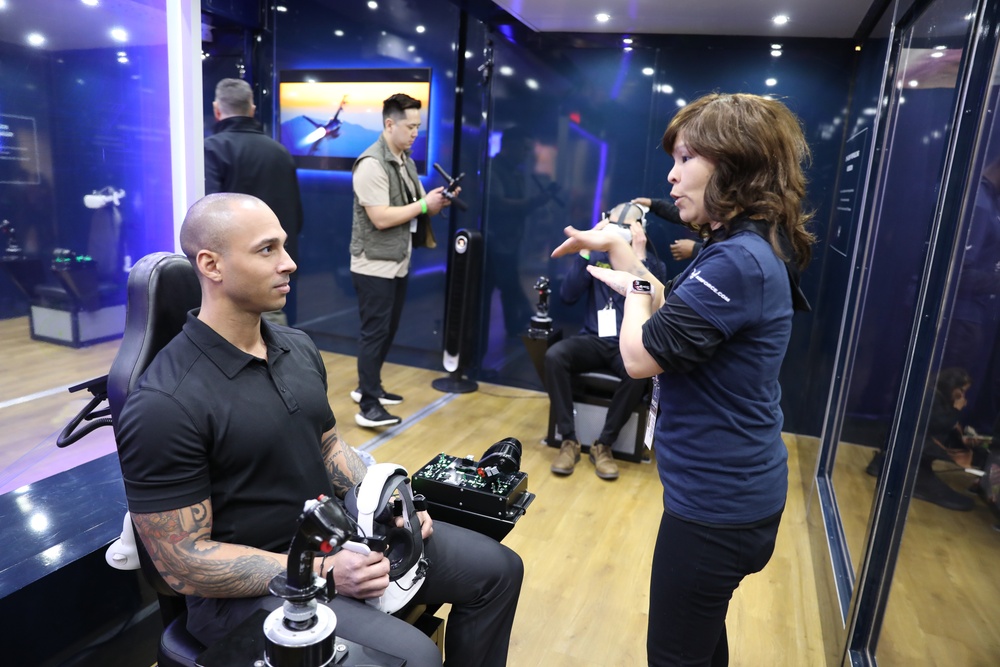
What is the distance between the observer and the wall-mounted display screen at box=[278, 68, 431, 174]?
4609 mm

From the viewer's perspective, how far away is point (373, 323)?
371cm

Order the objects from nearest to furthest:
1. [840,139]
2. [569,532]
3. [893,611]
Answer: [893,611]
[569,532]
[840,139]

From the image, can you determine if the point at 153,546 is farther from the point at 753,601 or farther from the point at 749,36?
the point at 749,36

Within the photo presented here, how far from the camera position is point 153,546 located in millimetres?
1279

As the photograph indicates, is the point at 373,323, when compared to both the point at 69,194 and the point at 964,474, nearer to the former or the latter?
the point at 69,194

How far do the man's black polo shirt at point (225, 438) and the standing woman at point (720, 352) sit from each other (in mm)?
728

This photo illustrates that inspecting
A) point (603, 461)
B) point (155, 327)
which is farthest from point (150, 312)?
point (603, 461)

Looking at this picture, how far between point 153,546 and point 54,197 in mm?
1312

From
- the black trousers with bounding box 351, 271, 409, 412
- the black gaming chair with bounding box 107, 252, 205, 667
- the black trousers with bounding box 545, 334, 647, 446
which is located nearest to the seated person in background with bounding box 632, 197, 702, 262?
the black trousers with bounding box 545, 334, 647, 446

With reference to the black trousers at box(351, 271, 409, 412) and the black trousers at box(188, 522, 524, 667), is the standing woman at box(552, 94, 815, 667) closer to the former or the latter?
the black trousers at box(188, 522, 524, 667)

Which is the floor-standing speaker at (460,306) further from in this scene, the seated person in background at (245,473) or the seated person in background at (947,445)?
the seated person in background at (947,445)

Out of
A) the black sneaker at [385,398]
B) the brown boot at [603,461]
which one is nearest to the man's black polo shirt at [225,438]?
the brown boot at [603,461]

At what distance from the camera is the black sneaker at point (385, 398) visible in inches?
157

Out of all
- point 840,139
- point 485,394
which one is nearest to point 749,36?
point 840,139
